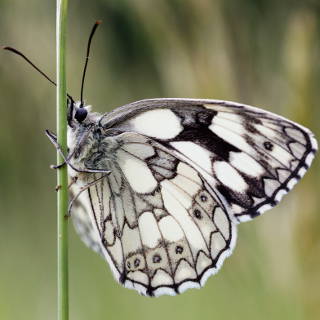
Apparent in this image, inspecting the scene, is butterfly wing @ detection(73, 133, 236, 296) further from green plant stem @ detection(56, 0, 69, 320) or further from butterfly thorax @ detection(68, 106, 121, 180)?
green plant stem @ detection(56, 0, 69, 320)

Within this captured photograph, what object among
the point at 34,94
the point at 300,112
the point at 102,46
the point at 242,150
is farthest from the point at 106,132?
the point at 102,46

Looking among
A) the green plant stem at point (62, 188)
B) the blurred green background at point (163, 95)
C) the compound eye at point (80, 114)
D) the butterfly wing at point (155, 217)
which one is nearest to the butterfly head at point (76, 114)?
the compound eye at point (80, 114)

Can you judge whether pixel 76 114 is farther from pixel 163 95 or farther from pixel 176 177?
pixel 163 95

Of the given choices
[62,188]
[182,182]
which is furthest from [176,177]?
[62,188]

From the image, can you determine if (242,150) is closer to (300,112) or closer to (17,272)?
(300,112)

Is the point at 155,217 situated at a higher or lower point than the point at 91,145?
lower

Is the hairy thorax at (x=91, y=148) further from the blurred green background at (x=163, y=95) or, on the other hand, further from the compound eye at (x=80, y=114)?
the blurred green background at (x=163, y=95)
